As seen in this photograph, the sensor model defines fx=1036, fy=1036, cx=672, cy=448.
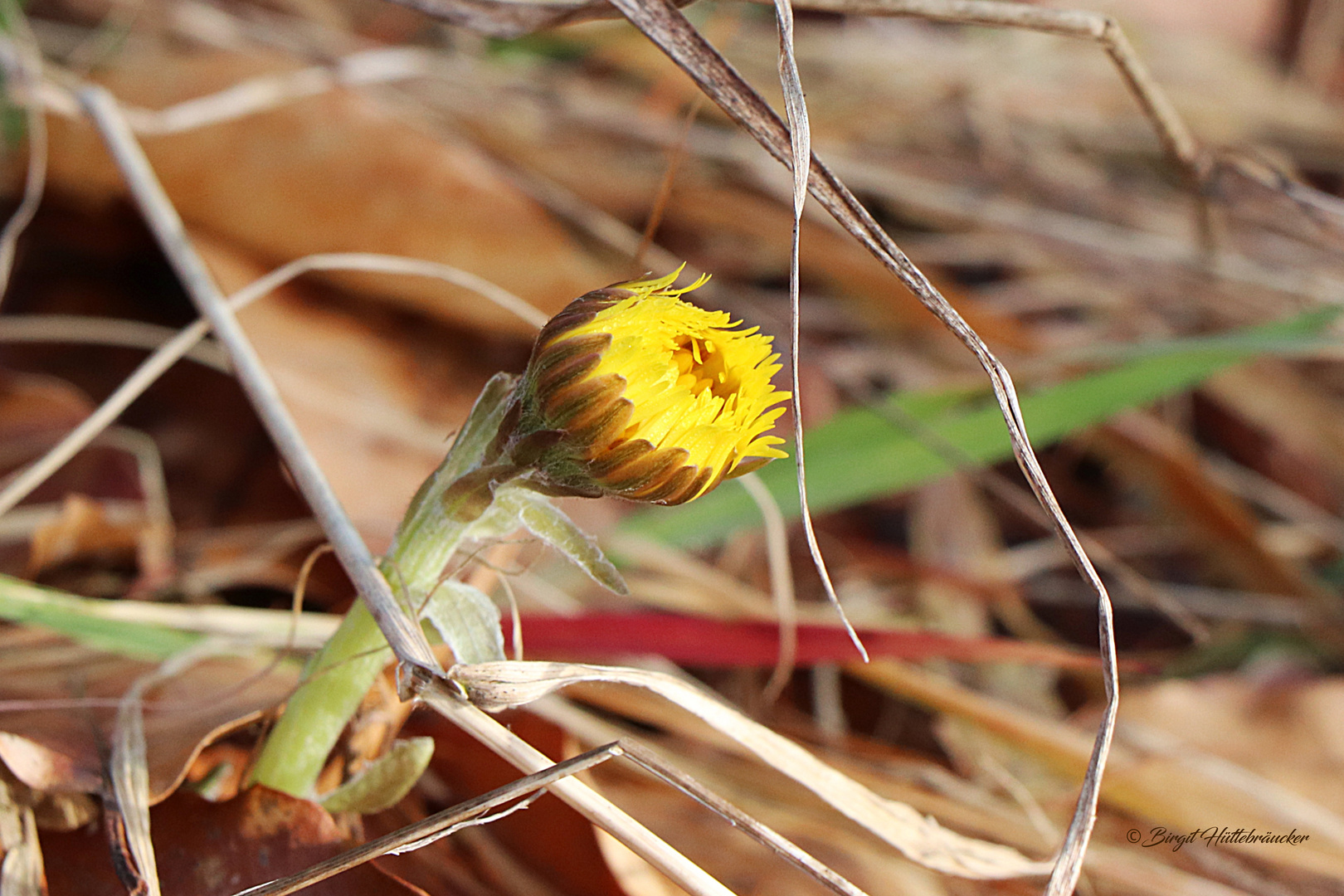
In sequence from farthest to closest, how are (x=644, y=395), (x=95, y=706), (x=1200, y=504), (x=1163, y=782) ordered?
1. (x=1200, y=504)
2. (x=1163, y=782)
3. (x=95, y=706)
4. (x=644, y=395)

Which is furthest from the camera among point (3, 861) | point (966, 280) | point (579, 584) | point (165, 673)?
point (966, 280)

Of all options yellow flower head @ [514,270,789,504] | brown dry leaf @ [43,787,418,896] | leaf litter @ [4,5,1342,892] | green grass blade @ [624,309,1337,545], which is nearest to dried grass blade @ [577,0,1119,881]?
yellow flower head @ [514,270,789,504]

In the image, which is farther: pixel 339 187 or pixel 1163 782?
pixel 339 187

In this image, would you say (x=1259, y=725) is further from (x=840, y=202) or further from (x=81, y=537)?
(x=81, y=537)

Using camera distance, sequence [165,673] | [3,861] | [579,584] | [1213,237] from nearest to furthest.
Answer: [3,861] < [165,673] < [579,584] < [1213,237]

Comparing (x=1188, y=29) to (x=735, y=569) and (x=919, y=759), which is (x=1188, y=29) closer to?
(x=735, y=569)

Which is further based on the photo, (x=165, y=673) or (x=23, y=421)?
(x=23, y=421)

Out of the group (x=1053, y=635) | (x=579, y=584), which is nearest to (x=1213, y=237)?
(x=1053, y=635)
